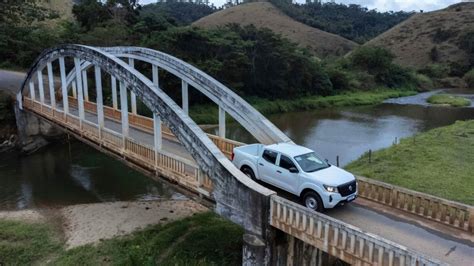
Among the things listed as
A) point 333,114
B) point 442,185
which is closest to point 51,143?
point 442,185

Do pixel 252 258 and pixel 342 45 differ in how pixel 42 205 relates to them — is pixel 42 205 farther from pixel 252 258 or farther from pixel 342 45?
pixel 342 45

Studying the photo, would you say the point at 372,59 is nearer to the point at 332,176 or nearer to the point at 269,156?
the point at 269,156

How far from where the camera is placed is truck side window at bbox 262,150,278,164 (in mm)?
10336

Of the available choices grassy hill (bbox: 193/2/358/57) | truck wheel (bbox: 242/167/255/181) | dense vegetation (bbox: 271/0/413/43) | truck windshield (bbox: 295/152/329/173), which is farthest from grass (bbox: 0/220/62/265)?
dense vegetation (bbox: 271/0/413/43)

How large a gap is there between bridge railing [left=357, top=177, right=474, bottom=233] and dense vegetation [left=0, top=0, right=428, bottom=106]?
86.5 feet

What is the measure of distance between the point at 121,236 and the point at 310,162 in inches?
284

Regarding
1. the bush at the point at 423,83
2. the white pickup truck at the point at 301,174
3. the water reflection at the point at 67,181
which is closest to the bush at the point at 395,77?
the bush at the point at 423,83

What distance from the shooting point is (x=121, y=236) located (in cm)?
1311

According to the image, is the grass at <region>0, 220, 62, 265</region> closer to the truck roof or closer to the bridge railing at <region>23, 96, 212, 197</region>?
the bridge railing at <region>23, 96, 212, 197</region>

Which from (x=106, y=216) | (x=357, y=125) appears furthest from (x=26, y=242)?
(x=357, y=125)

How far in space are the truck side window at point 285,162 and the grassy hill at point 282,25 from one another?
96457 millimetres

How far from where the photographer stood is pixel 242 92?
45969 millimetres

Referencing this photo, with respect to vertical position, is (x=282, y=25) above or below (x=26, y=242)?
above

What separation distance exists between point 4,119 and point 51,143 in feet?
11.0
